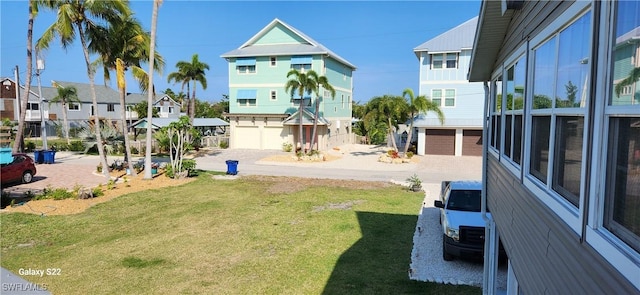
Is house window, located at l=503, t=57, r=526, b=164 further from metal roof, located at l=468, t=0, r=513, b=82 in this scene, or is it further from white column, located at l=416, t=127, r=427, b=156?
white column, located at l=416, t=127, r=427, b=156

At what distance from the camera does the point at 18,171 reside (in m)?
17.0

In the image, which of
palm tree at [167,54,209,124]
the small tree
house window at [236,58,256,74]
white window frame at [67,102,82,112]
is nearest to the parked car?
the small tree

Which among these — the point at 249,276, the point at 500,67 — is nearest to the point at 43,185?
the point at 249,276

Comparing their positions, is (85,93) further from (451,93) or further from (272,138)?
(451,93)

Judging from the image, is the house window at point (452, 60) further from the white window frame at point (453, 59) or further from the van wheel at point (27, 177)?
the van wheel at point (27, 177)

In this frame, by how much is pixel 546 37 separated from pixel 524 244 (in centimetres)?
202

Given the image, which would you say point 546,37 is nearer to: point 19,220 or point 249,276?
point 249,276

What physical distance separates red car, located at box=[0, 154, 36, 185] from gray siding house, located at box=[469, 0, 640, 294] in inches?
768

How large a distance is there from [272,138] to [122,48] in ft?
61.4

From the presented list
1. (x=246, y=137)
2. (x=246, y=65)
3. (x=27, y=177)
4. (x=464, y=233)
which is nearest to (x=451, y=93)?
(x=246, y=65)

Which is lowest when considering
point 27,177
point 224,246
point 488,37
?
point 224,246

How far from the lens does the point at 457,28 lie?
30.8m

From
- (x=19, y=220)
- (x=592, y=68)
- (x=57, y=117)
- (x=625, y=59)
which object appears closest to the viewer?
(x=625, y=59)

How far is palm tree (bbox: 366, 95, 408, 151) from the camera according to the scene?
27656mm
